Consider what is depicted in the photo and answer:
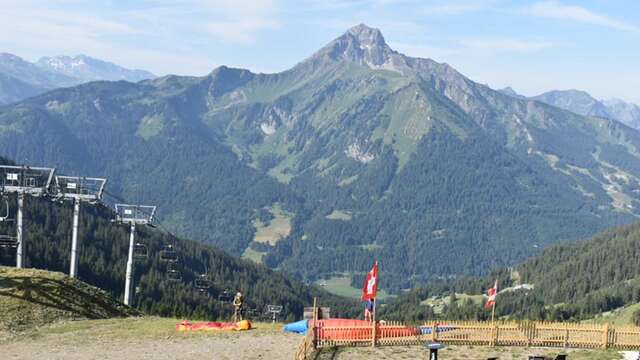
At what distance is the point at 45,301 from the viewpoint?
74375mm

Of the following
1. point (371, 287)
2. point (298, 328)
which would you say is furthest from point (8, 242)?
point (371, 287)

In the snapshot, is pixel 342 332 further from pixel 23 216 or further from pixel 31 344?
pixel 23 216

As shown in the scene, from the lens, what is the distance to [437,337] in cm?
5938

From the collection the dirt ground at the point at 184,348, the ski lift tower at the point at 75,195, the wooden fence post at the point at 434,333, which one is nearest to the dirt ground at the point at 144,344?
the dirt ground at the point at 184,348

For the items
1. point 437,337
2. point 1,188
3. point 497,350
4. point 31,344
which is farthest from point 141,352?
point 1,188

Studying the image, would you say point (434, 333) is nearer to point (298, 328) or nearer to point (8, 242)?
point (298, 328)

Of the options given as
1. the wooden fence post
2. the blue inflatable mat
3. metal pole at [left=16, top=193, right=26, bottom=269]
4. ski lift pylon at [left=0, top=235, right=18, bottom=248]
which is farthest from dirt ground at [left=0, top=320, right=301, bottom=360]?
ski lift pylon at [left=0, top=235, right=18, bottom=248]

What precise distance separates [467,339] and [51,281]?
139 ft

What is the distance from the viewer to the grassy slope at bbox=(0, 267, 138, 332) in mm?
69562

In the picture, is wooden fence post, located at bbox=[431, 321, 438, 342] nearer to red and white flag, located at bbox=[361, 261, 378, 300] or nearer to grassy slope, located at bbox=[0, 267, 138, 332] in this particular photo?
red and white flag, located at bbox=[361, 261, 378, 300]

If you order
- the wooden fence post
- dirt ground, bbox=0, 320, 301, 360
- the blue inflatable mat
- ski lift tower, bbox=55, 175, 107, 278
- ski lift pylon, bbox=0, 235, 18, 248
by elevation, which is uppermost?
ski lift tower, bbox=55, 175, 107, 278

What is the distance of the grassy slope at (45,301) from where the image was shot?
69562 millimetres

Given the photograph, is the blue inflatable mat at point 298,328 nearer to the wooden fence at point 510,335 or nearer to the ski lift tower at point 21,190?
the wooden fence at point 510,335

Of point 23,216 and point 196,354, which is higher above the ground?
point 23,216
